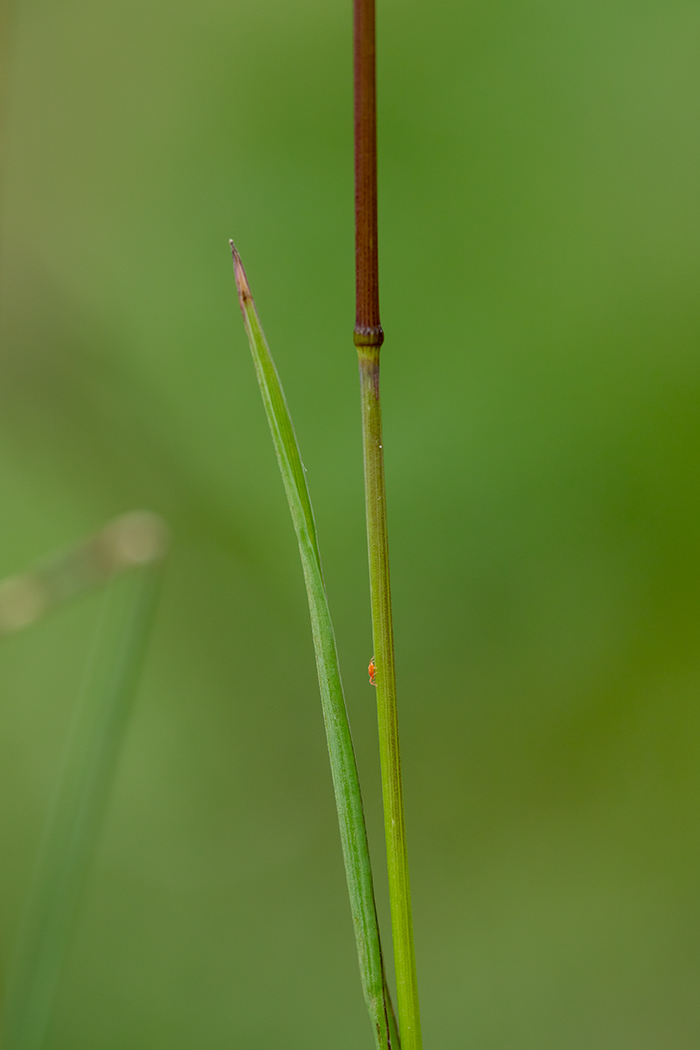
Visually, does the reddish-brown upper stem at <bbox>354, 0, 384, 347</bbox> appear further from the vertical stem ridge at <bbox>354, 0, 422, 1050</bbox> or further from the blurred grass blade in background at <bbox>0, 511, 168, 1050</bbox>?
the blurred grass blade in background at <bbox>0, 511, 168, 1050</bbox>

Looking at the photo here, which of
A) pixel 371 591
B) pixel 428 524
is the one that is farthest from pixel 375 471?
pixel 428 524

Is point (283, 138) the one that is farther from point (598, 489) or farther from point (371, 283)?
point (371, 283)

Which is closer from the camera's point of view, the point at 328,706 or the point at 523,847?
the point at 328,706

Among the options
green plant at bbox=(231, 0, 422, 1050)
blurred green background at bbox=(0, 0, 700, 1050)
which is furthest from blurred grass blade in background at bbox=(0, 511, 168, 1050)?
blurred green background at bbox=(0, 0, 700, 1050)

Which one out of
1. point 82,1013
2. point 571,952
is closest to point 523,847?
point 571,952

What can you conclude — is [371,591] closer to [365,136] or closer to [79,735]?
[365,136]

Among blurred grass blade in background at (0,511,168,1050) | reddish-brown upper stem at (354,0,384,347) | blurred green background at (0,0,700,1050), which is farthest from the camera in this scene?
blurred green background at (0,0,700,1050)
